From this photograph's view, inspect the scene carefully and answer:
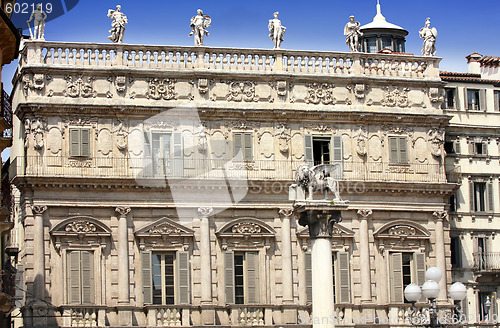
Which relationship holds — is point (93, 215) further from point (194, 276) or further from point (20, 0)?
point (20, 0)

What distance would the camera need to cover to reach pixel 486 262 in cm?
5625

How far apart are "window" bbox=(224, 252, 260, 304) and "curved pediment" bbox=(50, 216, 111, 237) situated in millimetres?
5328

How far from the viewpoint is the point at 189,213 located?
168ft

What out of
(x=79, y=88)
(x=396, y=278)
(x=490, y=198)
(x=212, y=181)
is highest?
(x=79, y=88)

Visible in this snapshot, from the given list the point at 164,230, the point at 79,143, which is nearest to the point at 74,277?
the point at 164,230

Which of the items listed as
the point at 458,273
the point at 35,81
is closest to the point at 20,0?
the point at 35,81

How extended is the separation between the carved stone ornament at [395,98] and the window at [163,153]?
948 cm

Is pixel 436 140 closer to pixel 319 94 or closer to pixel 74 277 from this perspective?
pixel 319 94

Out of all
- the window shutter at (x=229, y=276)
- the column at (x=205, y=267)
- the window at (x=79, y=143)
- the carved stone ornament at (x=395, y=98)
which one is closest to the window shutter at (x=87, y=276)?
the window at (x=79, y=143)

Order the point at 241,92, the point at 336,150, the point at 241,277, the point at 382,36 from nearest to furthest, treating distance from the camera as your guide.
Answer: the point at 241,277, the point at 241,92, the point at 336,150, the point at 382,36

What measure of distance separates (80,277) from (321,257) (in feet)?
55.1

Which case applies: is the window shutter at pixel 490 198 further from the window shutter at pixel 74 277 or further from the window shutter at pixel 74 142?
the window shutter at pixel 74 277

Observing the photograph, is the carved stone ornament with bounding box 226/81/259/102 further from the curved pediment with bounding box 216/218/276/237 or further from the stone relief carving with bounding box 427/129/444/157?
the stone relief carving with bounding box 427/129/444/157

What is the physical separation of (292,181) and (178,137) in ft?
17.2
